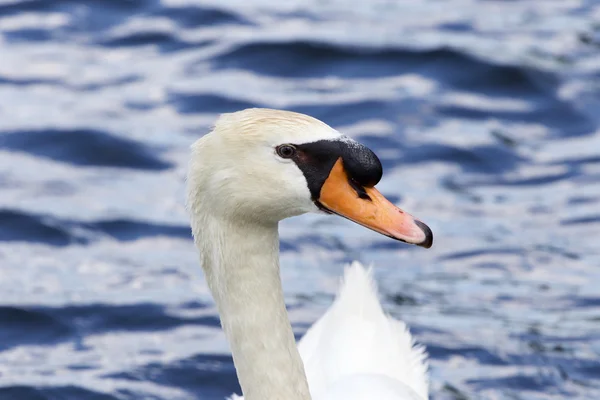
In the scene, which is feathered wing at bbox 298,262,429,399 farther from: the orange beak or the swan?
the orange beak

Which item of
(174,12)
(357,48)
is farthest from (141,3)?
(357,48)

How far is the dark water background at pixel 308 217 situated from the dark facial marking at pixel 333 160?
273 centimetres

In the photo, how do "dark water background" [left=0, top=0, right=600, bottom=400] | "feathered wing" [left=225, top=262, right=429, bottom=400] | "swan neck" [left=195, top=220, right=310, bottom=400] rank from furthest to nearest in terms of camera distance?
1. "dark water background" [left=0, top=0, right=600, bottom=400]
2. "feathered wing" [left=225, top=262, right=429, bottom=400]
3. "swan neck" [left=195, top=220, right=310, bottom=400]

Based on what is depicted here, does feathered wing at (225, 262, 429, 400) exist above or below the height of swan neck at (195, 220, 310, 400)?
above

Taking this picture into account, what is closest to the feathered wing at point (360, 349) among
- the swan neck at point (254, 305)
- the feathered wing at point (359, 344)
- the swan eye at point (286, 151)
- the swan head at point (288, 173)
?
the feathered wing at point (359, 344)

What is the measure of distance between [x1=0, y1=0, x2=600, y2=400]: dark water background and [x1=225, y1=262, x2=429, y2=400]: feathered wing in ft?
2.00

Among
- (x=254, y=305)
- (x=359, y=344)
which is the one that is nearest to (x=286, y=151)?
(x=254, y=305)

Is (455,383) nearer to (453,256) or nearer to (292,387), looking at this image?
(453,256)

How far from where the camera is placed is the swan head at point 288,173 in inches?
146

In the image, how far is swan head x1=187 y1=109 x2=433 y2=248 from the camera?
370 centimetres

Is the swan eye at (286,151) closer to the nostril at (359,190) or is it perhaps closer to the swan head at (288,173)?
the swan head at (288,173)

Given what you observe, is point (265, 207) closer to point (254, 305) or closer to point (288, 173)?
point (288, 173)

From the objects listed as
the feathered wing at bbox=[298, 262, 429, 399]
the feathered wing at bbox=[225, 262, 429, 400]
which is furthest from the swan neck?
the feathered wing at bbox=[298, 262, 429, 399]

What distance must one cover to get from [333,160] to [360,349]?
2.00 meters
